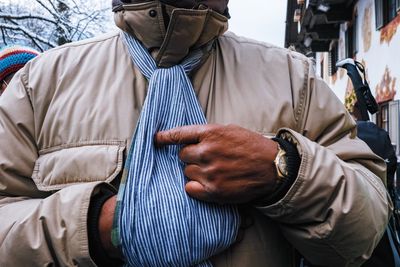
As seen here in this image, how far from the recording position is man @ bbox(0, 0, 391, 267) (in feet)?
4.21

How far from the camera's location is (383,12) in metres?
10.5

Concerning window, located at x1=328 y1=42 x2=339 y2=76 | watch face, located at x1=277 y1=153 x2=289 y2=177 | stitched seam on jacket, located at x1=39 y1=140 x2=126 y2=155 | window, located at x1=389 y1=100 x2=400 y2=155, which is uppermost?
stitched seam on jacket, located at x1=39 y1=140 x2=126 y2=155

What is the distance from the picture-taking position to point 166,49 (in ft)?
4.85

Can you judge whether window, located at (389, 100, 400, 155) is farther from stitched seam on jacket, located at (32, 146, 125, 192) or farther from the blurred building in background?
stitched seam on jacket, located at (32, 146, 125, 192)

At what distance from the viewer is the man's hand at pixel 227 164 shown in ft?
4.16

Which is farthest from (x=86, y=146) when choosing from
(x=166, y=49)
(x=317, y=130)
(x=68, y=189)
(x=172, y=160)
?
(x=317, y=130)

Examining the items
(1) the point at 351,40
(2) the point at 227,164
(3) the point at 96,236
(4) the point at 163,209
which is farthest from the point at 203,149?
(1) the point at 351,40

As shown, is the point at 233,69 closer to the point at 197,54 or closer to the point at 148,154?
the point at 197,54

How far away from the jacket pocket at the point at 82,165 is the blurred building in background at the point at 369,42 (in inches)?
327

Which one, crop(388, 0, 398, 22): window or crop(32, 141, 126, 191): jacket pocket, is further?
crop(388, 0, 398, 22): window

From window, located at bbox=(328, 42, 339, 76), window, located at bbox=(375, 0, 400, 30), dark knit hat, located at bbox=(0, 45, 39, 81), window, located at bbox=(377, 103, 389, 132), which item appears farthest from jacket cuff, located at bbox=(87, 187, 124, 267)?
window, located at bbox=(328, 42, 339, 76)

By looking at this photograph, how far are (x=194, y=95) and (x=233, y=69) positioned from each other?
0.19 meters

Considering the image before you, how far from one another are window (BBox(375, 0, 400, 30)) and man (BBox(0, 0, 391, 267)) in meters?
9.31

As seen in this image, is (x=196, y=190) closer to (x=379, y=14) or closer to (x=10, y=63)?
(x=10, y=63)
